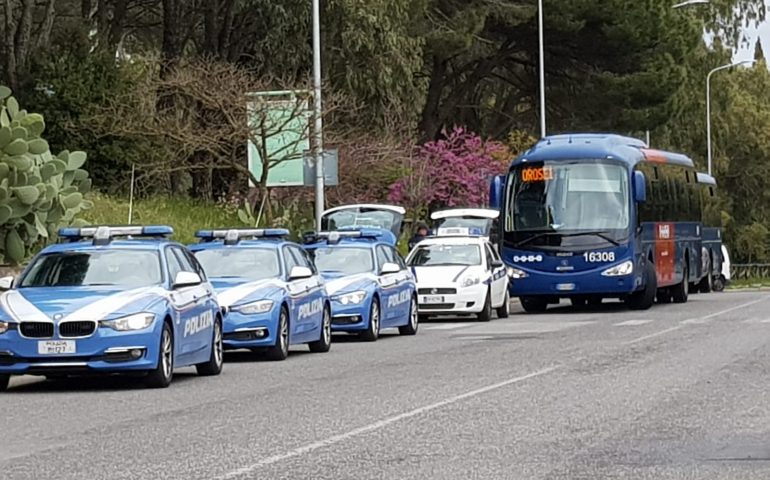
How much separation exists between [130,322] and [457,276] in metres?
15.2

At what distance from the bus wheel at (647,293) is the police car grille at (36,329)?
779 inches

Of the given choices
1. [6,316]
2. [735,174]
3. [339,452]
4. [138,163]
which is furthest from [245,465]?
[735,174]

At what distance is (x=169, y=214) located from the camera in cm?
3909

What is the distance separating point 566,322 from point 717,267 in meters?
20.0

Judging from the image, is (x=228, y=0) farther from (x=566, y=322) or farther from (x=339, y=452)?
(x=339, y=452)

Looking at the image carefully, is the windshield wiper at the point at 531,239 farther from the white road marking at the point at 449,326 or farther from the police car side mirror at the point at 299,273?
the police car side mirror at the point at 299,273

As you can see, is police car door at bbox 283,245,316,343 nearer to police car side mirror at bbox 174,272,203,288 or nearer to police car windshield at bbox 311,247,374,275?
police car windshield at bbox 311,247,374,275

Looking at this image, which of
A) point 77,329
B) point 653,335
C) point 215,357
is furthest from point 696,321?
point 77,329

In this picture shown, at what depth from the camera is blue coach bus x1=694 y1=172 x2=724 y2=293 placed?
45.4 meters

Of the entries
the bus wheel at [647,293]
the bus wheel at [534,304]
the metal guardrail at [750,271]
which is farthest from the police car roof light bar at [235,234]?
the metal guardrail at [750,271]

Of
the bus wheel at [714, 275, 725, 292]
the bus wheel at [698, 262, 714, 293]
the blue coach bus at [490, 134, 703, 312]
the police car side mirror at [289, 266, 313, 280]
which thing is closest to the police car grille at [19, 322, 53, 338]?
the police car side mirror at [289, 266, 313, 280]

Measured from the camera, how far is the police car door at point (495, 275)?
32500 mm

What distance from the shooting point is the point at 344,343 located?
84.9 feet

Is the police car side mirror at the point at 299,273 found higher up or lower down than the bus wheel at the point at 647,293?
higher up
